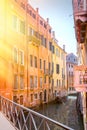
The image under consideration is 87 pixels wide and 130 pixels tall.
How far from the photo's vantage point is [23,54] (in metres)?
26.2

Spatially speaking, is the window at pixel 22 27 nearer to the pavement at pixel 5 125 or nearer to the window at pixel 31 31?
the window at pixel 31 31

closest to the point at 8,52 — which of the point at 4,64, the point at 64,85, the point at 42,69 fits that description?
the point at 4,64

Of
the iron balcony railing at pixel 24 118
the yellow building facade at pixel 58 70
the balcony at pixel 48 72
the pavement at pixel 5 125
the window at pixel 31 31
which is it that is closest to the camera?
the iron balcony railing at pixel 24 118

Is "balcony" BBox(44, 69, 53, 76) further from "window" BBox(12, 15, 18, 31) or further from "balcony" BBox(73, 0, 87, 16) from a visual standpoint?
"balcony" BBox(73, 0, 87, 16)

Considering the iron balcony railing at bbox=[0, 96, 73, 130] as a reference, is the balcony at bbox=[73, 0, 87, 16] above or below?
above

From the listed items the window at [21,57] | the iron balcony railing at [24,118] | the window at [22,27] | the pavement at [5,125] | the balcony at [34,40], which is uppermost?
the window at [22,27]

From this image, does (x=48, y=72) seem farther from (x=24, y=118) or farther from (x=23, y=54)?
(x=24, y=118)

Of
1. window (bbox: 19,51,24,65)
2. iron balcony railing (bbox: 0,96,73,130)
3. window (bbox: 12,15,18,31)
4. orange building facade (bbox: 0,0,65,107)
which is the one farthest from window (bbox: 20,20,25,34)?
iron balcony railing (bbox: 0,96,73,130)

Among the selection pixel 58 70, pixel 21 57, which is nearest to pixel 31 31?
pixel 21 57

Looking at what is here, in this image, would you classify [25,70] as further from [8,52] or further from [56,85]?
[56,85]

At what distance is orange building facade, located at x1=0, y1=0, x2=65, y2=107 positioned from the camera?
21.7 meters

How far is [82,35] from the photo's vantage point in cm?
1180

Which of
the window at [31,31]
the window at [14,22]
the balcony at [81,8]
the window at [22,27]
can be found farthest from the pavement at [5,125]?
the window at [31,31]

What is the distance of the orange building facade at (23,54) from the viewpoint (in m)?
21.7
